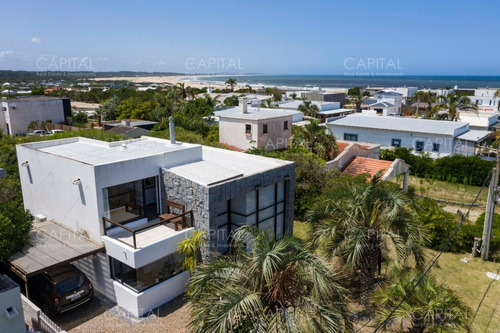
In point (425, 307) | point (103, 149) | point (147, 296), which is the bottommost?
point (147, 296)

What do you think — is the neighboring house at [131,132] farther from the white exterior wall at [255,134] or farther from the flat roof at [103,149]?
the flat roof at [103,149]

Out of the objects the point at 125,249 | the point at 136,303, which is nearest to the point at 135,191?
the point at 125,249

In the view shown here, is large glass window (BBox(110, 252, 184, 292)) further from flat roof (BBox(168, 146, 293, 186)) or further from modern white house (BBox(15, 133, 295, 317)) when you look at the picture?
flat roof (BBox(168, 146, 293, 186))

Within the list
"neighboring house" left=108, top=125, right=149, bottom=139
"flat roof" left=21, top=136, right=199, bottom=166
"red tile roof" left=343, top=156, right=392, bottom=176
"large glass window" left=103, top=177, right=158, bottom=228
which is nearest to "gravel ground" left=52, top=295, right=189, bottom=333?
"large glass window" left=103, top=177, right=158, bottom=228

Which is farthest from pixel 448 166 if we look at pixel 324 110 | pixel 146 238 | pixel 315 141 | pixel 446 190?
pixel 324 110

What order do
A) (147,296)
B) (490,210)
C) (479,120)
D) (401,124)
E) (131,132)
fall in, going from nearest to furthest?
1. (147,296)
2. (490,210)
3. (131,132)
4. (401,124)
5. (479,120)

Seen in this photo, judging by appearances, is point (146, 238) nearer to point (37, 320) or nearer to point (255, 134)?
point (37, 320)
